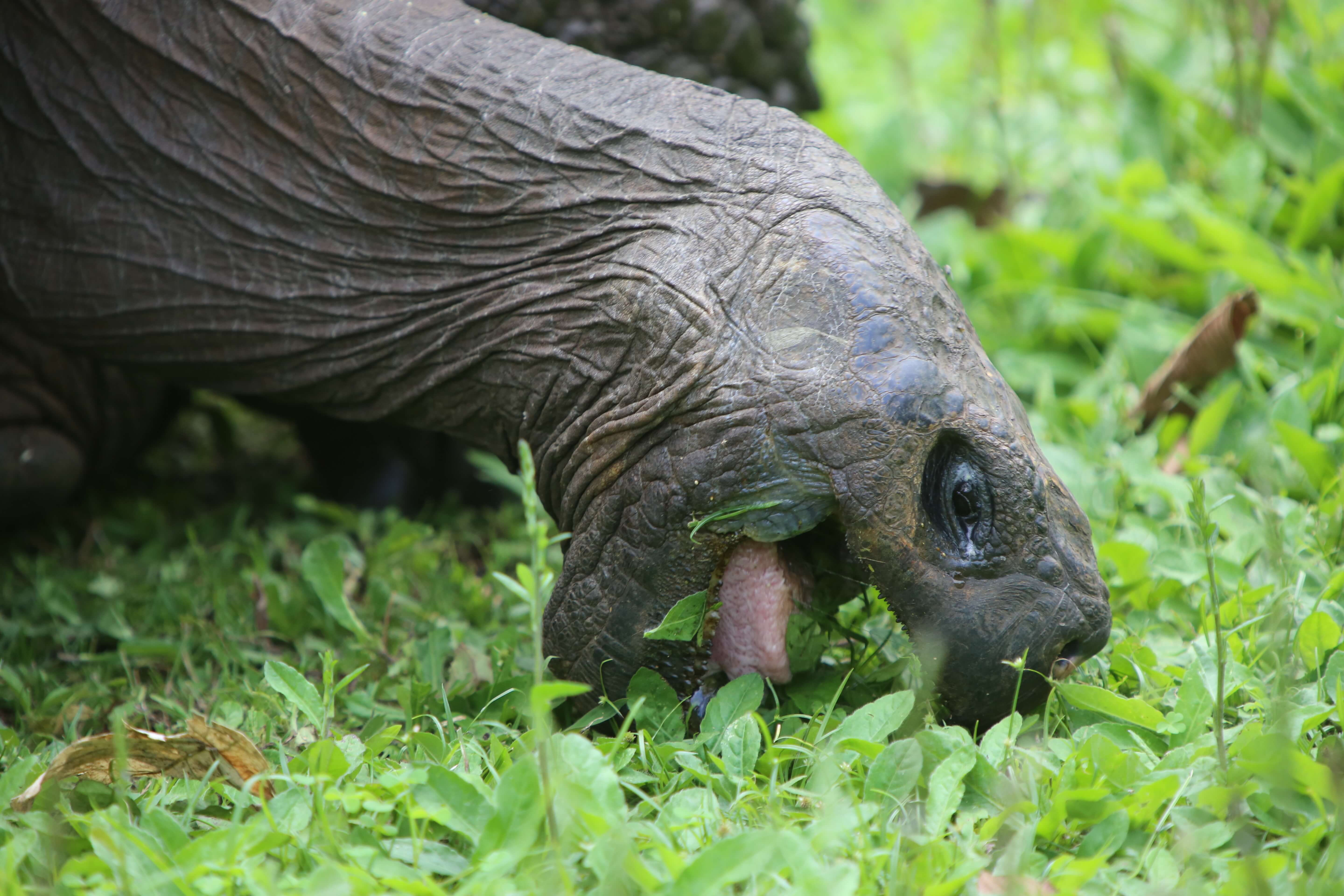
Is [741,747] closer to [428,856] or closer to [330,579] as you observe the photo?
[428,856]

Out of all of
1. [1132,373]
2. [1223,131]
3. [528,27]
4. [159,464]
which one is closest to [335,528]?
[159,464]

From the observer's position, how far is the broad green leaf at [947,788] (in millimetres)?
1525

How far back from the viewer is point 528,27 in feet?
7.86

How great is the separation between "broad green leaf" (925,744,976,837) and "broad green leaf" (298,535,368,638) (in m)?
1.06

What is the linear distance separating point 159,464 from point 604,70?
2.09 meters

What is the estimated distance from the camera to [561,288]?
1.83 m

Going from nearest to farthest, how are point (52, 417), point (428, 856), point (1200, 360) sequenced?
point (428, 856) → point (52, 417) → point (1200, 360)

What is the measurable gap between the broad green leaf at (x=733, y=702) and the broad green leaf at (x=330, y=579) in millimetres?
736

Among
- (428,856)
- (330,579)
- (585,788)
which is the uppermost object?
(585,788)

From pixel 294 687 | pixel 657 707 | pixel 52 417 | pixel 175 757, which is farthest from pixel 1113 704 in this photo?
pixel 52 417

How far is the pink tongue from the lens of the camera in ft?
5.62

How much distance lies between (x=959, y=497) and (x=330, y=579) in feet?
3.92

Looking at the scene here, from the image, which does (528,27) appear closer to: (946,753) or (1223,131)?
(946,753)

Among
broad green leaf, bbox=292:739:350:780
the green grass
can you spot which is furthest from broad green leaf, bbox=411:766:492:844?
broad green leaf, bbox=292:739:350:780
